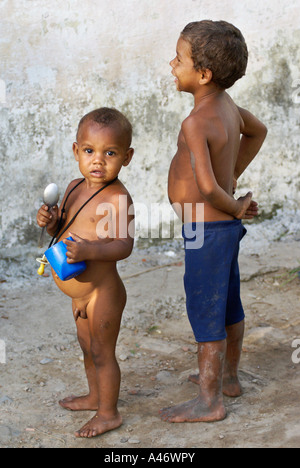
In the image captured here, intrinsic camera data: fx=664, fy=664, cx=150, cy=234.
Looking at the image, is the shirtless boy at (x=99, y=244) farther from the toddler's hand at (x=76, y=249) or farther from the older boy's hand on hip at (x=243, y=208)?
the older boy's hand on hip at (x=243, y=208)

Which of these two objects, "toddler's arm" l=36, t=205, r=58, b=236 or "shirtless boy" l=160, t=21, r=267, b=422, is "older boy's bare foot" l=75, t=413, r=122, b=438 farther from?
"toddler's arm" l=36, t=205, r=58, b=236

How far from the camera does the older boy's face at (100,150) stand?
2.76 m

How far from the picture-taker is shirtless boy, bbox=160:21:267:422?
2.77 metres

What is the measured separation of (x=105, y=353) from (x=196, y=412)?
0.51 metres

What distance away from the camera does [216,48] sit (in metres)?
2.75

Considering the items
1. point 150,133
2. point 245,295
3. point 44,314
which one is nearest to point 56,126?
point 150,133

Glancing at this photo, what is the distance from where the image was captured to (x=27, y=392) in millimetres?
3379

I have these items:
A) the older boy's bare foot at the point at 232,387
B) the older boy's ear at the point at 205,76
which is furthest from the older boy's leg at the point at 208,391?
the older boy's ear at the point at 205,76

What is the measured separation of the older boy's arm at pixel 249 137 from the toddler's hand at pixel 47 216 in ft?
3.03

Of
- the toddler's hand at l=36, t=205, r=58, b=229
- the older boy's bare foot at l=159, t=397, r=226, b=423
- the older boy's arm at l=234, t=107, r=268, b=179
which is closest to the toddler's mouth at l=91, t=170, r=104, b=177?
the toddler's hand at l=36, t=205, r=58, b=229

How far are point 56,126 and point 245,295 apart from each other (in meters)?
1.90

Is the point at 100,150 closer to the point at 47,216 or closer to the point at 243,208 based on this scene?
the point at 47,216

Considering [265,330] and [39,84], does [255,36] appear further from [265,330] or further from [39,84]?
[265,330]

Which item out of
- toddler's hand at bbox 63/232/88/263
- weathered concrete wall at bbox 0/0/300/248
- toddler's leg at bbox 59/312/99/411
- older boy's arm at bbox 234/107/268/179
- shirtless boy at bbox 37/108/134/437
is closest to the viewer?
toddler's hand at bbox 63/232/88/263
